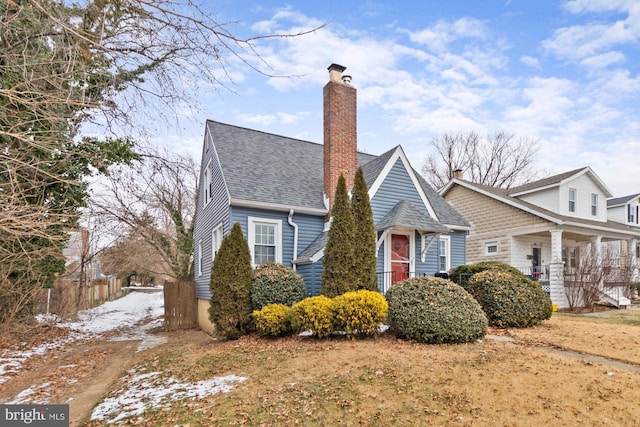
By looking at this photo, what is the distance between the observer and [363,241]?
9.45 meters

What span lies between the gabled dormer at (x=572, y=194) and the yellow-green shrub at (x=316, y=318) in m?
15.4

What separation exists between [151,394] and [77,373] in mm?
3213

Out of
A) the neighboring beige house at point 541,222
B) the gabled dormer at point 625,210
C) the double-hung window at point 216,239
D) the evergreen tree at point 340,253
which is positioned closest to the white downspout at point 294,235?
the double-hung window at point 216,239

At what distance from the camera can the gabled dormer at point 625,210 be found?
24672mm

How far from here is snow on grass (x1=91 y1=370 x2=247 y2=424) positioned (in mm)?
5168

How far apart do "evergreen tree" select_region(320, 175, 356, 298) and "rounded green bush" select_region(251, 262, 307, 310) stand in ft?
2.84

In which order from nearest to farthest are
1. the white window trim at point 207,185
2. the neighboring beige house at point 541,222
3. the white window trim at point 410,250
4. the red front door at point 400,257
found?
the white window trim at point 410,250
the red front door at point 400,257
the white window trim at point 207,185
the neighboring beige house at point 541,222

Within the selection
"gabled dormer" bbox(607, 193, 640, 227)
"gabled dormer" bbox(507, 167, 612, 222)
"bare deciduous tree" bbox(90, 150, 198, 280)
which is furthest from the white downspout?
"gabled dormer" bbox(607, 193, 640, 227)

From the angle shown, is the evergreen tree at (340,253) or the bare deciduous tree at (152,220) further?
the bare deciduous tree at (152,220)

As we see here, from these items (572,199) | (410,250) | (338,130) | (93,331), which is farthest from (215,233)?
(572,199)

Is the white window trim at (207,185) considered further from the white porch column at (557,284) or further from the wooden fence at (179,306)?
the white porch column at (557,284)

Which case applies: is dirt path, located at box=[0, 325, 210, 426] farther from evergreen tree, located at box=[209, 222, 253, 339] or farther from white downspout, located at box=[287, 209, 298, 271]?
white downspout, located at box=[287, 209, 298, 271]

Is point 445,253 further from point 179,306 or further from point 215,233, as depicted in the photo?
point 179,306

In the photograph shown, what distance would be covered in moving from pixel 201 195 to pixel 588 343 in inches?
555
